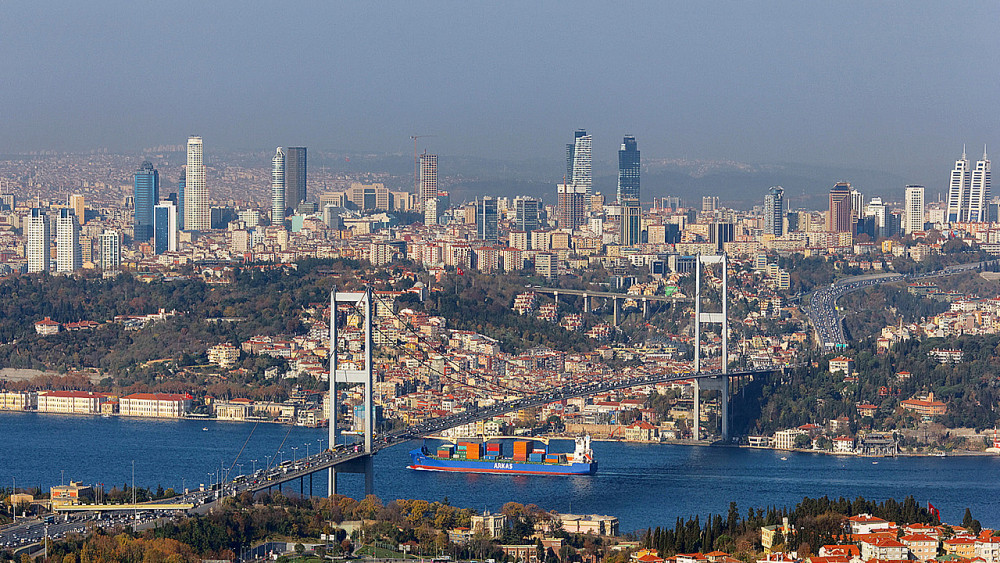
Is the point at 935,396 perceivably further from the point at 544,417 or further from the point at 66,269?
the point at 66,269

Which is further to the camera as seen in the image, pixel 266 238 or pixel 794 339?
pixel 266 238

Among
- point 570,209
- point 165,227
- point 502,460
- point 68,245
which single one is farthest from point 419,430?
point 570,209

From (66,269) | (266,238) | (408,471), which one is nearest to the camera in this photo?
(408,471)

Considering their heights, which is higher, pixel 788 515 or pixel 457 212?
pixel 457 212

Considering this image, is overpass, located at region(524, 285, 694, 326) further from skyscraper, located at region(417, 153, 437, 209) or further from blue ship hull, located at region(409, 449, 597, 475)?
skyscraper, located at region(417, 153, 437, 209)

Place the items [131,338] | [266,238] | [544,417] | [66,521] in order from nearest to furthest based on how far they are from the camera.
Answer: [66,521]
[544,417]
[131,338]
[266,238]

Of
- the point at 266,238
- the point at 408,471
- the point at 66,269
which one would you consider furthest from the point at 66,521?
the point at 266,238

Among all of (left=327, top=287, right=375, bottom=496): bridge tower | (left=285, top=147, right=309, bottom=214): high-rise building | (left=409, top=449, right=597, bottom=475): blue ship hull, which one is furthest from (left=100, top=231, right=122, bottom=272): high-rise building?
(left=327, top=287, right=375, bottom=496): bridge tower
